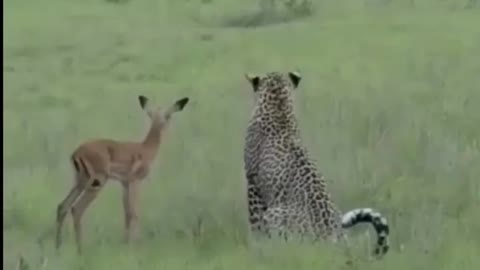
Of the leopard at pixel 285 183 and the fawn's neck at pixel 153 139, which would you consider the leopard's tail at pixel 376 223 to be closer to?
the leopard at pixel 285 183

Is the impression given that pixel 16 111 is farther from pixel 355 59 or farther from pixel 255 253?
pixel 255 253

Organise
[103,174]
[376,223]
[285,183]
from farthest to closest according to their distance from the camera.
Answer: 1. [285,183]
2. [103,174]
3. [376,223]

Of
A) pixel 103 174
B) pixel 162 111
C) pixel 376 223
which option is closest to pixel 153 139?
pixel 162 111

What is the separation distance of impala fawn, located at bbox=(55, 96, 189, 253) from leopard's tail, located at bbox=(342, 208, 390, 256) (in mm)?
941

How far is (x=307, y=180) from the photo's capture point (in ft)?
23.1

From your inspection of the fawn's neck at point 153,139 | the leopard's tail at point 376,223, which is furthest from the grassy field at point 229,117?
the fawn's neck at point 153,139

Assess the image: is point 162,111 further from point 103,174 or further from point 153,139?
point 103,174

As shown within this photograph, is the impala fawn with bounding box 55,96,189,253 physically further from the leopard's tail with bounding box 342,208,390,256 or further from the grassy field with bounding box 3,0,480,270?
the leopard's tail with bounding box 342,208,390,256

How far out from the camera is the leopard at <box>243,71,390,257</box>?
22.2 ft

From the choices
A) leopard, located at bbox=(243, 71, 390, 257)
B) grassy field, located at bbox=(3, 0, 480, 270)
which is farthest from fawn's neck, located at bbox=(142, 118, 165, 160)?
leopard, located at bbox=(243, 71, 390, 257)

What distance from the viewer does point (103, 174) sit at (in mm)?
6918

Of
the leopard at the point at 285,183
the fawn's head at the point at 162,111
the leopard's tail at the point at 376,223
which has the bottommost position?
the leopard's tail at the point at 376,223

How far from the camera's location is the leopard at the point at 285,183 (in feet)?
22.2

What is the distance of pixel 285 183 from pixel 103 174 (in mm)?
856
